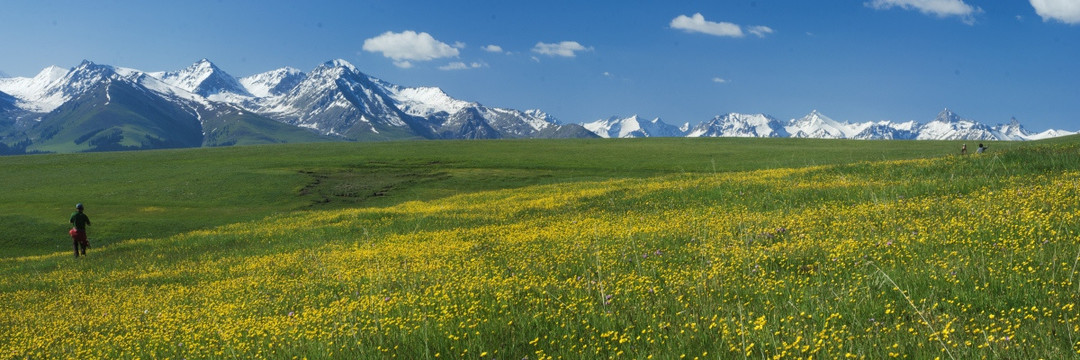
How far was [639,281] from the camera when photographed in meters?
8.67

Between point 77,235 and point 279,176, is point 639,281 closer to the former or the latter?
point 77,235

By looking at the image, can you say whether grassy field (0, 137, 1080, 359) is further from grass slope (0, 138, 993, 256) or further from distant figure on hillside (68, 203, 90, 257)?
grass slope (0, 138, 993, 256)

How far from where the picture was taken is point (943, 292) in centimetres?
642

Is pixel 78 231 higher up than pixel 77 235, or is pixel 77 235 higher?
pixel 78 231

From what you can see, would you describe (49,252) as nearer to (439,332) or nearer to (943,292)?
(439,332)

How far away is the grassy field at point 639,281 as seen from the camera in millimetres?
5723

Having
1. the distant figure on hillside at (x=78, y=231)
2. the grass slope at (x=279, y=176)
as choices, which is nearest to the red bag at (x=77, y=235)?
the distant figure on hillside at (x=78, y=231)

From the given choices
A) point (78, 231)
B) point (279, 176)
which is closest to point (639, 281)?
point (78, 231)

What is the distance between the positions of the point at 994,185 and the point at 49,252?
42.0 metres

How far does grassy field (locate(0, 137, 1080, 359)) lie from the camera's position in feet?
18.8

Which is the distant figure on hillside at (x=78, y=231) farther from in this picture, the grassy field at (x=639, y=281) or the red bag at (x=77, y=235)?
the grassy field at (x=639, y=281)

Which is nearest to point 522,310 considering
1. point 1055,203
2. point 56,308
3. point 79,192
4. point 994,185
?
point 1055,203

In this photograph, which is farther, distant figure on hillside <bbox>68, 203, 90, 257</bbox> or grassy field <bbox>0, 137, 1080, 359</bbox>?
distant figure on hillside <bbox>68, 203, 90, 257</bbox>

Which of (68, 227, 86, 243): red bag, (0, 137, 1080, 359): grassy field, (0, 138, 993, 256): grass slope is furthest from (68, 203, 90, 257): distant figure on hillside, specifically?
(0, 138, 993, 256): grass slope
